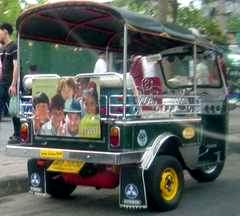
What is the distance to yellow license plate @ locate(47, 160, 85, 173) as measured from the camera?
293 inches

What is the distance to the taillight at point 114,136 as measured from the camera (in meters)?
7.08

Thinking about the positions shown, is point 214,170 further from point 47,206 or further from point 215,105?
point 47,206

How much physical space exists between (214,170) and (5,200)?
288 centimetres

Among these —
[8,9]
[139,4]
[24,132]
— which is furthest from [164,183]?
[8,9]

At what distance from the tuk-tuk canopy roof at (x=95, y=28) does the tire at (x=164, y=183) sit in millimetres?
1437

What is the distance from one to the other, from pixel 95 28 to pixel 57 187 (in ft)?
6.68

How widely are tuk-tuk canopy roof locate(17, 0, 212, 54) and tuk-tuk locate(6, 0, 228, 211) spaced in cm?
1

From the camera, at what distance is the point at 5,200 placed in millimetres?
8477

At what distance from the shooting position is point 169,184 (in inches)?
299

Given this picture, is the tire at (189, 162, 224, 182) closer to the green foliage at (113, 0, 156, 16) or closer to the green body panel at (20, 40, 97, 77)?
the green body panel at (20, 40, 97, 77)

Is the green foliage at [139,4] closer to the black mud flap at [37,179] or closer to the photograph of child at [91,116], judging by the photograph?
the black mud flap at [37,179]

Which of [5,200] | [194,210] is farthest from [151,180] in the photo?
[5,200]

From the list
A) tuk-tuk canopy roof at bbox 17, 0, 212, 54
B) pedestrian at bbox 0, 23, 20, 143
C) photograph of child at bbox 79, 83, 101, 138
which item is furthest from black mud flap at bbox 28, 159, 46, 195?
pedestrian at bbox 0, 23, 20, 143

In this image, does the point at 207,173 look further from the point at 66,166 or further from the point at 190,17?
the point at 190,17
